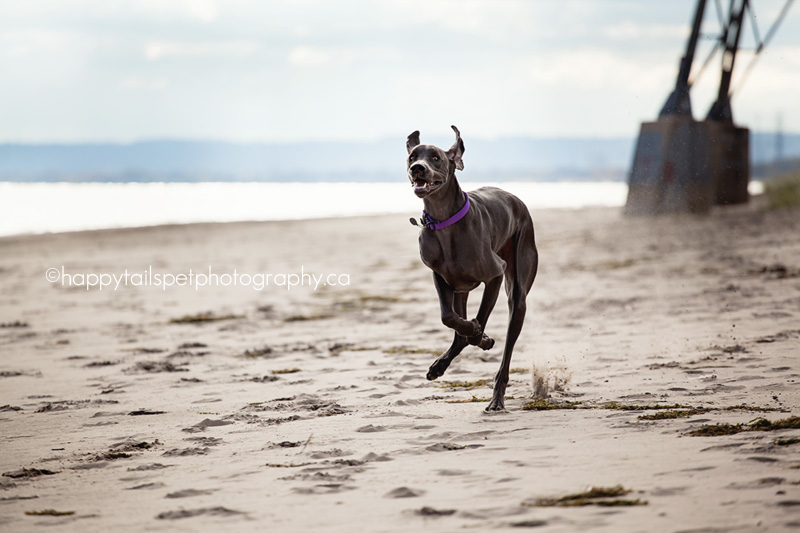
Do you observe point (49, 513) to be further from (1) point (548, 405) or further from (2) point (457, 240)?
(1) point (548, 405)

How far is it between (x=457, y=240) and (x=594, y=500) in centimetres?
217

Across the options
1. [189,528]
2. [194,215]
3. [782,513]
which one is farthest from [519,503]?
[194,215]

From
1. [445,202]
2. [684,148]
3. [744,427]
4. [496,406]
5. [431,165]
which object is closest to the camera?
[744,427]

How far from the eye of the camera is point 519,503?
12.8 feet

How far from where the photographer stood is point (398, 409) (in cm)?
600

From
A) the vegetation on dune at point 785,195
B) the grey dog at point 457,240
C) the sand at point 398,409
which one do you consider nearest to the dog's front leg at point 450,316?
the grey dog at point 457,240

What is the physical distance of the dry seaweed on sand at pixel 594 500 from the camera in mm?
3830

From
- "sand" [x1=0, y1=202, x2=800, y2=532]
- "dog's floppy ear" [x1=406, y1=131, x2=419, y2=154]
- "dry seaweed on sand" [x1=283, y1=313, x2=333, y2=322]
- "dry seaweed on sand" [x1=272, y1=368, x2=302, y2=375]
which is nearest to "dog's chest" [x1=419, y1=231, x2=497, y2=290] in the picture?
"dog's floppy ear" [x1=406, y1=131, x2=419, y2=154]

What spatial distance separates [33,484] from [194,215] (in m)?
35.4

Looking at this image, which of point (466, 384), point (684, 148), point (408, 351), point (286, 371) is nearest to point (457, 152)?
point (466, 384)

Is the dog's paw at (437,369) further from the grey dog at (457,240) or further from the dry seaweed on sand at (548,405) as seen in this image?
the dry seaweed on sand at (548,405)

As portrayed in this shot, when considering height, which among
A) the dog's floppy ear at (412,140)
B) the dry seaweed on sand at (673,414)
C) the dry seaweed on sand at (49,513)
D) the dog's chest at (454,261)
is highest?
the dog's floppy ear at (412,140)

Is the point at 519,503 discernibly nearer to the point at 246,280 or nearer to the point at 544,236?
the point at 246,280

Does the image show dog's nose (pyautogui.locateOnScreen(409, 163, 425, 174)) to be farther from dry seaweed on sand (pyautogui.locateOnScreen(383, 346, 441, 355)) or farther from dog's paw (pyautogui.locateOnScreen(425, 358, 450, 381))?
dry seaweed on sand (pyautogui.locateOnScreen(383, 346, 441, 355))
